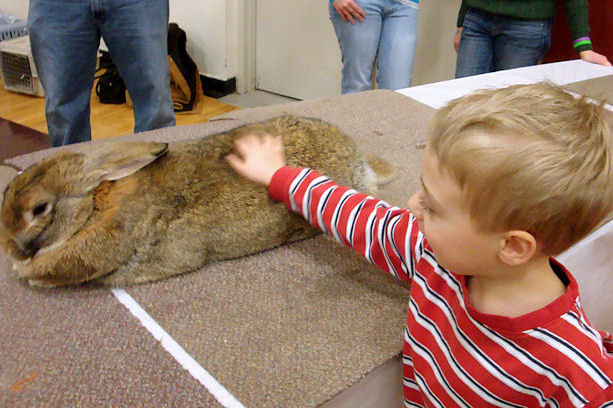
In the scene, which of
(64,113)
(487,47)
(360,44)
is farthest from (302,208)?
(487,47)

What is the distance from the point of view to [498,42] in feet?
9.67

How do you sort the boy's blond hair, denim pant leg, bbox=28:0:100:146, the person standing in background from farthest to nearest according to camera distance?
the person standing in background → denim pant leg, bbox=28:0:100:146 → the boy's blond hair

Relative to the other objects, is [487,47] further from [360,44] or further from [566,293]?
[566,293]

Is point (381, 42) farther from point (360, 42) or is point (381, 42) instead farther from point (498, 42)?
point (498, 42)

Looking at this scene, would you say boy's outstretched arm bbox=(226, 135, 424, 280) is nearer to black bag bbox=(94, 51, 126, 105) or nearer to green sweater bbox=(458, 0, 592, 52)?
green sweater bbox=(458, 0, 592, 52)

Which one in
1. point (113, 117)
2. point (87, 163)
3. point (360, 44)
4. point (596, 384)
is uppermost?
point (360, 44)

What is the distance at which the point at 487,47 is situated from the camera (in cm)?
297

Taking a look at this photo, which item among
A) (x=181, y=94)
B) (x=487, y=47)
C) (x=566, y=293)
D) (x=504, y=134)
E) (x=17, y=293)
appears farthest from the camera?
(x=181, y=94)

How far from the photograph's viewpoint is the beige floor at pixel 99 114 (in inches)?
157

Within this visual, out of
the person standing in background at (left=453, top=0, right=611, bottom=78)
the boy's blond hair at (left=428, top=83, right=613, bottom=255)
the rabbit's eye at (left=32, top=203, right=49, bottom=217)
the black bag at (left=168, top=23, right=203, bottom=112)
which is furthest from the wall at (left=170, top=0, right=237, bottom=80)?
the boy's blond hair at (left=428, top=83, right=613, bottom=255)

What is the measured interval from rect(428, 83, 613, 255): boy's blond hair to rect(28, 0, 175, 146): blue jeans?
177 centimetres

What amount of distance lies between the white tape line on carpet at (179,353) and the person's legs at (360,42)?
2.04 m

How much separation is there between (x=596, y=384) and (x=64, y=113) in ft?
7.47

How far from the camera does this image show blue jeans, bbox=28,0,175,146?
6.71ft
